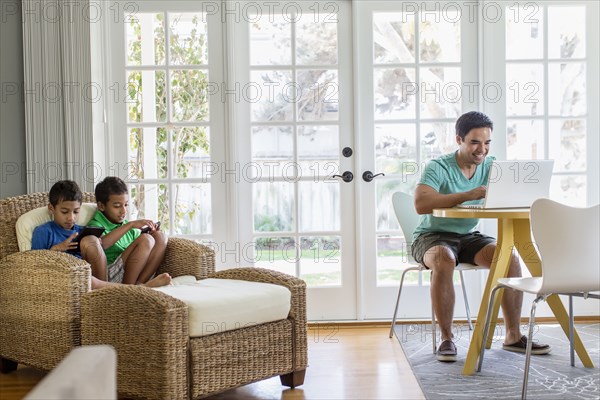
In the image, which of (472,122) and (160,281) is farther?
(472,122)

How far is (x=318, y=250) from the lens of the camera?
4672mm

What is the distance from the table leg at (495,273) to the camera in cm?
350

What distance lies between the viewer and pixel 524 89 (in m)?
4.65

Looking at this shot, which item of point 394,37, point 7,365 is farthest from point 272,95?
point 7,365

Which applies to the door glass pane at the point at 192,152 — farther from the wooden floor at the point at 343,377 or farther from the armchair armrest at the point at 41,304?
the armchair armrest at the point at 41,304

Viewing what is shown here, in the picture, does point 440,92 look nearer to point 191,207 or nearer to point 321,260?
point 321,260

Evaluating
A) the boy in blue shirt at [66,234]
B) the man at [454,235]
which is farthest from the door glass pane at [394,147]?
the boy in blue shirt at [66,234]

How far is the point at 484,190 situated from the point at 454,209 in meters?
0.23

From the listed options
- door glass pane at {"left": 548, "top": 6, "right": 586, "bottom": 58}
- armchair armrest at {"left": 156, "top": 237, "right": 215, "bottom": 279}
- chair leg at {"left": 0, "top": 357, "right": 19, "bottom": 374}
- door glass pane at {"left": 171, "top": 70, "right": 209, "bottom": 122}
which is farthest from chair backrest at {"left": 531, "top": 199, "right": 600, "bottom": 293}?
chair leg at {"left": 0, "top": 357, "right": 19, "bottom": 374}

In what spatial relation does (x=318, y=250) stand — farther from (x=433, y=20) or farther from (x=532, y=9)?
(x=532, y=9)

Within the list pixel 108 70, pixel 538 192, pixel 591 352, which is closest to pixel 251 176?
pixel 108 70

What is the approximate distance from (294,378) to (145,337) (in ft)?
2.43

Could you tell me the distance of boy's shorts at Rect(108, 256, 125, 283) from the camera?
3.71m

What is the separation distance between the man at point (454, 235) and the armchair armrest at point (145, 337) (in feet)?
4.72
